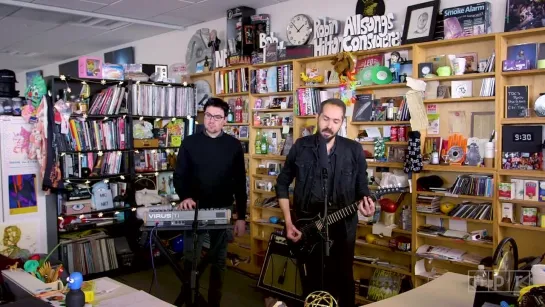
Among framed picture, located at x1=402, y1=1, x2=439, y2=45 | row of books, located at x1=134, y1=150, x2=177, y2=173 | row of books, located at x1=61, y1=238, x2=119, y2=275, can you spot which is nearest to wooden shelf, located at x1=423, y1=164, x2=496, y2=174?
framed picture, located at x1=402, y1=1, x2=439, y2=45

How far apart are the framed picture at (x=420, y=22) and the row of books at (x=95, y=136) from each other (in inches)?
117

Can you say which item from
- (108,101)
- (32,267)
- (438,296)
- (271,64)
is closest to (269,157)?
(271,64)

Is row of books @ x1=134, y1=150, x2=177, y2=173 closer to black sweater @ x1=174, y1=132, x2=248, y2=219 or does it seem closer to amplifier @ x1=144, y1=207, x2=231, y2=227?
black sweater @ x1=174, y1=132, x2=248, y2=219

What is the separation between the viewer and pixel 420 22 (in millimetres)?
3797

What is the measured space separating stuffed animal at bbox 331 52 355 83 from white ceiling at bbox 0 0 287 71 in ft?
4.11

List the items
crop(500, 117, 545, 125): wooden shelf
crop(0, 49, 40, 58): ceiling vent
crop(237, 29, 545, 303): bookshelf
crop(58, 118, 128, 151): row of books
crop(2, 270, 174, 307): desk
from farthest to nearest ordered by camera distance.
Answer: crop(0, 49, 40, 58): ceiling vent → crop(58, 118, 128, 151): row of books → crop(237, 29, 545, 303): bookshelf → crop(500, 117, 545, 125): wooden shelf → crop(2, 270, 174, 307): desk

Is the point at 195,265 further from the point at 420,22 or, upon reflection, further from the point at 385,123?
the point at 420,22

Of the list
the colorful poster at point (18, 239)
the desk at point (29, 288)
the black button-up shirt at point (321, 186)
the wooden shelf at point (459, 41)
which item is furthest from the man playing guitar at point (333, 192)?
the colorful poster at point (18, 239)

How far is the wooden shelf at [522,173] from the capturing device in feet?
10.5

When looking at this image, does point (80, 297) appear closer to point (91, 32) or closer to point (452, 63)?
point (452, 63)

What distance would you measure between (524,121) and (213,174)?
2205mm

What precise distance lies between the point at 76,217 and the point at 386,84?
323cm

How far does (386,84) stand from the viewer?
13.0ft

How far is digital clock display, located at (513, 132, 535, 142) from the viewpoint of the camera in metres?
3.26
